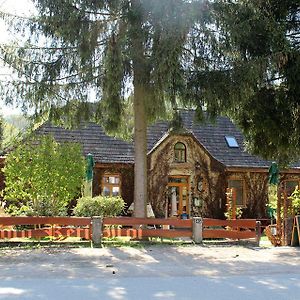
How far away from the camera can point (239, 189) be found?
25.5 m

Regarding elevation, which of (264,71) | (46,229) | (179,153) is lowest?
(46,229)

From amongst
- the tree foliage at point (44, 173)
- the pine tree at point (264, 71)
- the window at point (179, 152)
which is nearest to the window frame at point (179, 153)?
the window at point (179, 152)

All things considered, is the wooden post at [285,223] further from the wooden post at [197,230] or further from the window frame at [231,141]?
the window frame at [231,141]

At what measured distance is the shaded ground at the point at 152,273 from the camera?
7.63 metres

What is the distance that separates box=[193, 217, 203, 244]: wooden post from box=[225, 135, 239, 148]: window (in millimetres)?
11863

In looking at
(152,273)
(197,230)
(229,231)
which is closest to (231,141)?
(229,231)

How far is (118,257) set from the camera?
11.9 metres

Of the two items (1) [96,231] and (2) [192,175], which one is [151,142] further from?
(1) [96,231]

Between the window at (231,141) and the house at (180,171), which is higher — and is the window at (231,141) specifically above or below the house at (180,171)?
above

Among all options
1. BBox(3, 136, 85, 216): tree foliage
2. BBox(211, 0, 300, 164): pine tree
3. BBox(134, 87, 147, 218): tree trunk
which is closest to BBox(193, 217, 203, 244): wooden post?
BBox(134, 87, 147, 218): tree trunk

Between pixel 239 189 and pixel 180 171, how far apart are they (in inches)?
140

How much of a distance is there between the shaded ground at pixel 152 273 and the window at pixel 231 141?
12.3 m

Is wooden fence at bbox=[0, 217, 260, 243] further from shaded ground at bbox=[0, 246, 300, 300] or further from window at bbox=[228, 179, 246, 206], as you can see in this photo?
window at bbox=[228, 179, 246, 206]

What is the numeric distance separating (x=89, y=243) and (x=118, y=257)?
101 inches
